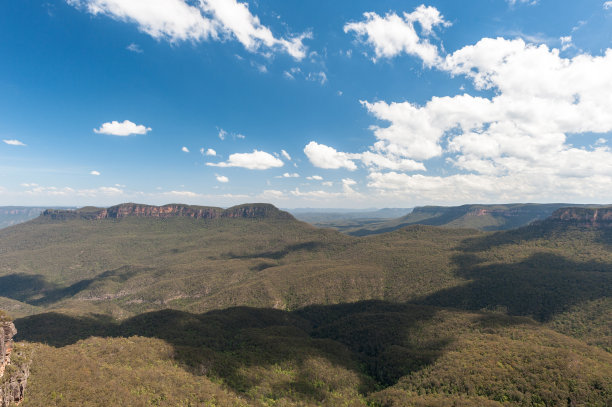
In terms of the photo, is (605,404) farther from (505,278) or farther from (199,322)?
(199,322)

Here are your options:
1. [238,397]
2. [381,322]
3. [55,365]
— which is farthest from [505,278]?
[55,365]

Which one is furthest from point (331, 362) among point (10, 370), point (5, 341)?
point (5, 341)

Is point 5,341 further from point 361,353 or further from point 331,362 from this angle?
point 361,353

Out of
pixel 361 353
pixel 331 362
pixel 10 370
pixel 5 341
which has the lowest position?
pixel 361 353

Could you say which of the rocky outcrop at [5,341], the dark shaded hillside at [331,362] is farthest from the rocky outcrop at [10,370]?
the dark shaded hillside at [331,362]

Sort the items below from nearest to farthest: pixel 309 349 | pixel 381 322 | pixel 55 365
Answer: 1. pixel 55 365
2. pixel 309 349
3. pixel 381 322

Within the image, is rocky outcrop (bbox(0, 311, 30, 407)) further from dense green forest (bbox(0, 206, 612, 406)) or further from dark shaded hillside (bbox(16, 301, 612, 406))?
dark shaded hillside (bbox(16, 301, 612, 406))

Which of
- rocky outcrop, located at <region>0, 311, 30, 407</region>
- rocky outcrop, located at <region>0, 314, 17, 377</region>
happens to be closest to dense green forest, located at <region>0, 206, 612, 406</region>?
rocky outcrop, located at <region>0, 311, 30, 407</region>
